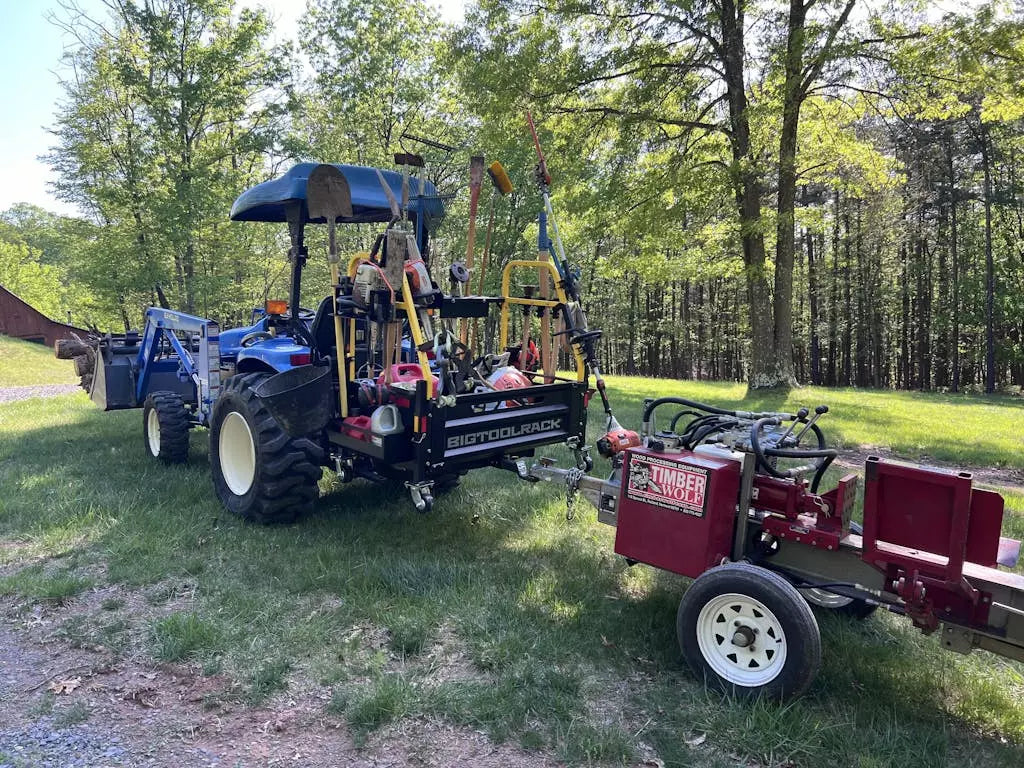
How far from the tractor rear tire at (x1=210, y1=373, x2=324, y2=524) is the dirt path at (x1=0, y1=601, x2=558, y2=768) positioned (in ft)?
5.04

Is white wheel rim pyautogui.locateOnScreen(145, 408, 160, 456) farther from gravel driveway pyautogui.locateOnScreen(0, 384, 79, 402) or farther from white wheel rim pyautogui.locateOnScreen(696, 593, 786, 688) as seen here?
gravel driveway pyautogui.locateOnScreen(0, 384, 79, 402)

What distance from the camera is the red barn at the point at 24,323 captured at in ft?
71.1

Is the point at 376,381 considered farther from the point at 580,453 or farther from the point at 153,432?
the point at 153,432

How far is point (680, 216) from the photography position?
1235 cm

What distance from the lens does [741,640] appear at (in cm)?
275

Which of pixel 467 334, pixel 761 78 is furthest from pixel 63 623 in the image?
pixel 761 78

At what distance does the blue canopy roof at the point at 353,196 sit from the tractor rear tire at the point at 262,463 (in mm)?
1399

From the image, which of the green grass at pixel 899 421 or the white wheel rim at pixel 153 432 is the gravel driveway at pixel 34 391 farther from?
the green grass at pixel 899 421

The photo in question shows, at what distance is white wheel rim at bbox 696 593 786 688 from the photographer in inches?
106

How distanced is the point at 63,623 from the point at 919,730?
4008mm

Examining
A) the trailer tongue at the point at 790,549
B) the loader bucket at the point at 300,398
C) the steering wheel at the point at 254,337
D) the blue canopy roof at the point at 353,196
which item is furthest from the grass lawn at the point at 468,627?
the blue canopy roof at the point at 353,196

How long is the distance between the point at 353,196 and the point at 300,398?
1837mm

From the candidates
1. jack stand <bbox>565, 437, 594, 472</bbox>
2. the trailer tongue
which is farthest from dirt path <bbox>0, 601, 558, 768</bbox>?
jack stand <bbox>565, 437, 594, 472</bbox>

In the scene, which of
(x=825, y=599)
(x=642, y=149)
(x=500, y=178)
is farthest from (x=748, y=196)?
(x=825, y=599)
